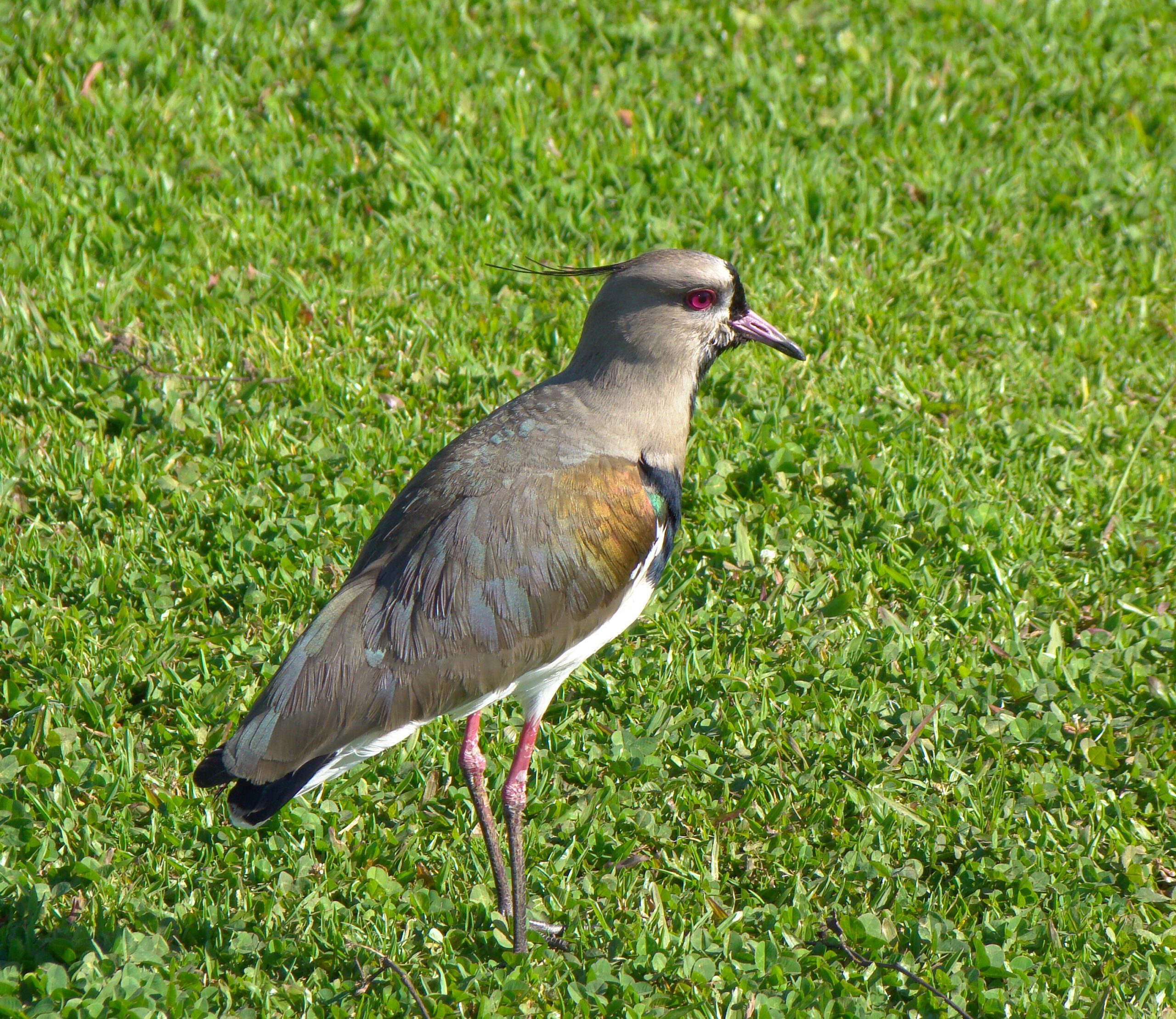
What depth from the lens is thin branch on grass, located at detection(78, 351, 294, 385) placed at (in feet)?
17.9

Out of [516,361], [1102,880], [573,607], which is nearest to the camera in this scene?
[573,607]

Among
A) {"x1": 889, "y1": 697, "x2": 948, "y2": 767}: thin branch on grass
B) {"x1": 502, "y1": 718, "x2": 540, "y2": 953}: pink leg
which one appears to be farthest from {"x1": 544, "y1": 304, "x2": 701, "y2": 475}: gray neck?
{"x1": 889, "y1": 697, "x2": 948, "y2": 767}: thin branch on grass

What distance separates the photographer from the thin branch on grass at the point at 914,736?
4.37 meters

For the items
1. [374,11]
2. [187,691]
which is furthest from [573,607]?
[374,11]

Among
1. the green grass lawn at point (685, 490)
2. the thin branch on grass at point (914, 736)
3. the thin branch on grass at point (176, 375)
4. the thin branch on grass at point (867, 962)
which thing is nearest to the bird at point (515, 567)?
the green grass lawn at point (685, 490)

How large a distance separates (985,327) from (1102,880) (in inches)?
114

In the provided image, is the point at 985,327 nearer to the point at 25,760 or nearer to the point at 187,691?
the point at 187,691

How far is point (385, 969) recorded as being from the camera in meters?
3.73

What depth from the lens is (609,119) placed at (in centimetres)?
698

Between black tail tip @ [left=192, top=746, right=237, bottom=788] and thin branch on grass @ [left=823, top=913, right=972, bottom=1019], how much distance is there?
1.82 m

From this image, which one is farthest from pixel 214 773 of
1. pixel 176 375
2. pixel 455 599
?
pixel 176 375

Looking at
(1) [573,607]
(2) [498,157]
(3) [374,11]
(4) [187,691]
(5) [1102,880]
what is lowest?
(5) [1102,880]

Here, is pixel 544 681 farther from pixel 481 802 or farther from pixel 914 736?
pixel 914 736

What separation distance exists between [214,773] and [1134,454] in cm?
396
